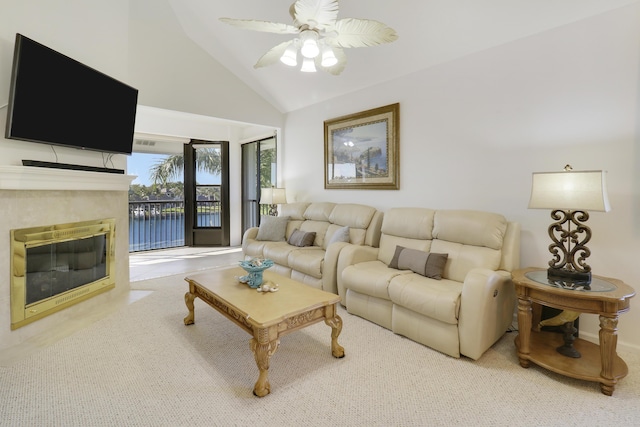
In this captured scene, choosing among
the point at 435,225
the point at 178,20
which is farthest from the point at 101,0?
the point at 435,225

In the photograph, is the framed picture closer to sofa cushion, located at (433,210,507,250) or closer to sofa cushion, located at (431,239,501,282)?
sofa cushion, located at (433,210,507,250)

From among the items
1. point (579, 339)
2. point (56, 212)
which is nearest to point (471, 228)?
point (579, 339)

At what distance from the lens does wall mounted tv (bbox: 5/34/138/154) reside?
7.50 feet

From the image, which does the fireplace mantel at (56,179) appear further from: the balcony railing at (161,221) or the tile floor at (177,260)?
the balcony railing at (161,221)

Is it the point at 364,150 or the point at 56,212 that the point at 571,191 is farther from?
the point at 56,212

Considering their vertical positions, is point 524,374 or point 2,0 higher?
point 2,0

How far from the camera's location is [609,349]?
1.82 meters

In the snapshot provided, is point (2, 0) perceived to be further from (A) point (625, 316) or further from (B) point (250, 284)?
(A) point (625, 316)

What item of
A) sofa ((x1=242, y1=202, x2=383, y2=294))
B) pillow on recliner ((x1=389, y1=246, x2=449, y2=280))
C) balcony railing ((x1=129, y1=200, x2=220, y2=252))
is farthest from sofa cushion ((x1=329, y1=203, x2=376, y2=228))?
balcony railing ((x1=129, y1=200, x2=220, y2=252))

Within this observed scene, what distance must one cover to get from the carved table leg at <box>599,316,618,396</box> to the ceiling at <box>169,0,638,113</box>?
225 cm

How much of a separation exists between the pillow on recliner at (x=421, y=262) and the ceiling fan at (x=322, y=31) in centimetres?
176

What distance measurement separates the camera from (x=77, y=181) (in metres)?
2.79

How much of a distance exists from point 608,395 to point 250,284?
237cm

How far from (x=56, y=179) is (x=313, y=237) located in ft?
8.82
